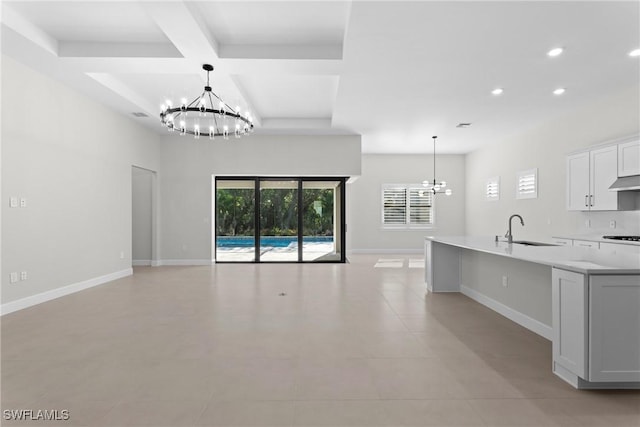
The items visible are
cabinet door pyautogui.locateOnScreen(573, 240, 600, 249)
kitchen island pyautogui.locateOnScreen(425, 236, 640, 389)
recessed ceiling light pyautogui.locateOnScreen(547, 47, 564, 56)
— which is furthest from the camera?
cabinet door pyautogui.locateOnScreen(573, 240, 600, 249)

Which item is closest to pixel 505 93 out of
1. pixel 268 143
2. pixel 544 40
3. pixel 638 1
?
pixel 544 40

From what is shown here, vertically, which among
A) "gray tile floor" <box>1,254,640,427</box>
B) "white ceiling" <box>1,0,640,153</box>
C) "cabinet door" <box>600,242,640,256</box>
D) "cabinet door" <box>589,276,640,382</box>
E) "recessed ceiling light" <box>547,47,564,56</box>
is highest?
"white ceiling" <box>1,0,640,153</box>

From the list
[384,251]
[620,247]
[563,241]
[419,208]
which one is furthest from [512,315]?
[419,208]

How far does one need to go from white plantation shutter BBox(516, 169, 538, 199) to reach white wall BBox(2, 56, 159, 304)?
849 cm

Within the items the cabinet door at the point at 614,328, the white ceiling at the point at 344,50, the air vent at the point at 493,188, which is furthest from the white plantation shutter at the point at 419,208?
the cabinet door at the point at 614,328

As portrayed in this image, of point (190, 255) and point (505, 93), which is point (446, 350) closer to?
point (505, 93)

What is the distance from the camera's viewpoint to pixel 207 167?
8312 millimetres

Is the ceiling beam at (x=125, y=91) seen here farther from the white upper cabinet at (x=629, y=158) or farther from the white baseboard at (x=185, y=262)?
the white upper cabinet at (x=629, y=158)

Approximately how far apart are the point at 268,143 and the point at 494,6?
5.88 meters

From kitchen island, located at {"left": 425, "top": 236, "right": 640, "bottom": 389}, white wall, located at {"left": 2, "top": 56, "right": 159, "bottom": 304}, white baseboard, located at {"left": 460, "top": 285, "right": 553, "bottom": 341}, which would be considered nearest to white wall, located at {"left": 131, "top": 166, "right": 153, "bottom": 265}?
white wall, located at {"left": 2, "top": 56, "right": 159, "bottom": 304}

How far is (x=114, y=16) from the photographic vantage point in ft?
12.2

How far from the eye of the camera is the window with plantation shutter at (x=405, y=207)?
10.8 meters

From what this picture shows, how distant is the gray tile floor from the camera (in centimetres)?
210

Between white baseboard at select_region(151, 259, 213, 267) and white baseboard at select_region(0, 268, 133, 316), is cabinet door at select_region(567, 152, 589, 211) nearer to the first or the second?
white baseboard at select_region(151, 259, 213, 267)
